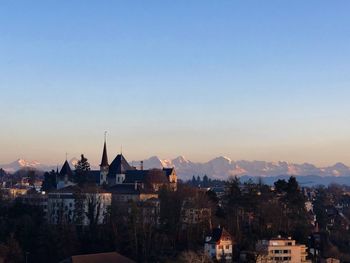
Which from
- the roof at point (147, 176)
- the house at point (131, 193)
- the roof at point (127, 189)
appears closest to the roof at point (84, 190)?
the house at point (131, 193)

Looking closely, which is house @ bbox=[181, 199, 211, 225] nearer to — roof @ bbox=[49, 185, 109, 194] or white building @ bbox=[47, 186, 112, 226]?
white building @ bbox=[47, 186, 112, 226]

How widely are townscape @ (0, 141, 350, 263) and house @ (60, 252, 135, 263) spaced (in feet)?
1.19

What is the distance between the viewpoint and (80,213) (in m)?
54.2

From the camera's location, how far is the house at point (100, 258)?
147 feet

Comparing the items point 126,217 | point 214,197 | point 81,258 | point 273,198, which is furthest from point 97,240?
point 273,198

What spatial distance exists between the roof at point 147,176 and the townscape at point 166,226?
1545 mm

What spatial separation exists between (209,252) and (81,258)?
9623 mm

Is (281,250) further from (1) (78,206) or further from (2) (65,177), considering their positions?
(2) (65,177)

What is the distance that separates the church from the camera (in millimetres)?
64875

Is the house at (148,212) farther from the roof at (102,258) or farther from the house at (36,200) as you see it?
the house at (36,200)

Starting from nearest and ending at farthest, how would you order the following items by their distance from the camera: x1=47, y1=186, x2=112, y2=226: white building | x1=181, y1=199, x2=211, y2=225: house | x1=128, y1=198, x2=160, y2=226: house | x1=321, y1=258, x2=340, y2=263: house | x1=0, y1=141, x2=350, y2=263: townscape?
x1=0, y1=141, x2=350, y2=263: townscape
x1=128, y1=198, x2=160, y2=226: house
x1=181, y1=199, x2=211, y2=225: house
x1=321, y1=258, x2=340, y2=263: house
x1=47, y1=186, x2=112, y2=226: white building

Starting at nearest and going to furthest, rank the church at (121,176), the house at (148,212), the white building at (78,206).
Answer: the house at (148,212)
the white building at (78,206)
the church at (121,176)

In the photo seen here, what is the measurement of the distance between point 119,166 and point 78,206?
15.2 metres

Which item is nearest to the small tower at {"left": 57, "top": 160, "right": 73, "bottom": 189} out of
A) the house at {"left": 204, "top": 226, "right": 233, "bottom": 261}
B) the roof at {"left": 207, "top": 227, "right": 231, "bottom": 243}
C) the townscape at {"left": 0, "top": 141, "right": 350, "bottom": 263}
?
the townscape at {"left": 0, "top": 141, "right": 350, "bottom": 263}
